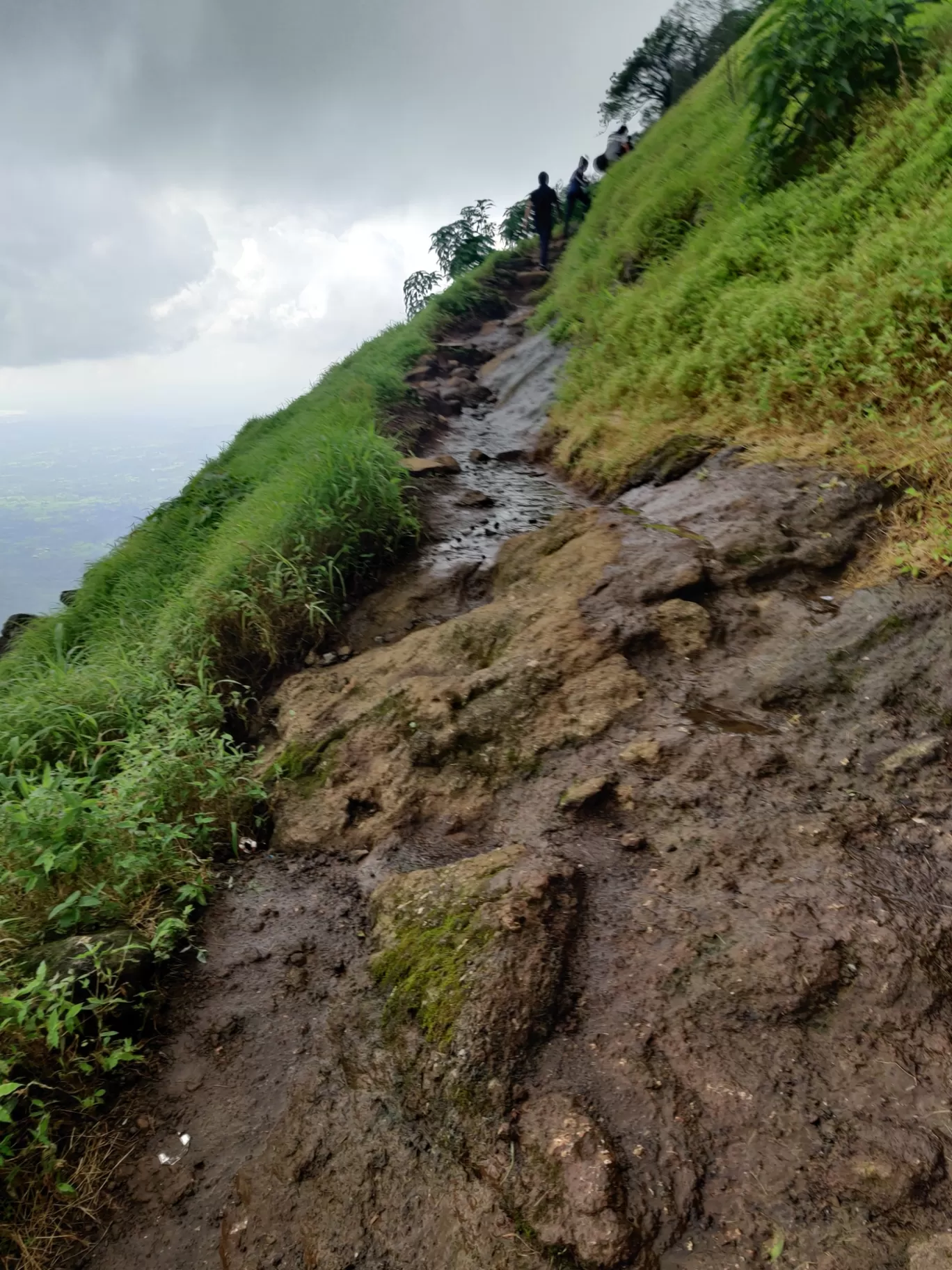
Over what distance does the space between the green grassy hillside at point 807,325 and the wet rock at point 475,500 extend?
91cm

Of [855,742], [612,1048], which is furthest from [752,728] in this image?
[612,1048]

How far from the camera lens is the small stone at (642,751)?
3.22 metres

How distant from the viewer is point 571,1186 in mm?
1871

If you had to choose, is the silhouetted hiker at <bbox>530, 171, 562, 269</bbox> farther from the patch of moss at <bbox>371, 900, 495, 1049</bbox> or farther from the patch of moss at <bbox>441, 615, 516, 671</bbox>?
the patch of moss at <bbox>371, 900, 495, 1049</bbox>

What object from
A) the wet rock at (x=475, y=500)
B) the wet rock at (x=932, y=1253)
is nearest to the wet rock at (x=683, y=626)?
the wet rock at (x=932, y=1253)

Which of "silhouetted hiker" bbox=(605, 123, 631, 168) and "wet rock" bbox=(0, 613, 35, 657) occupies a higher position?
"silhouetted hiker" bbox=(605, 123, 631, 168)

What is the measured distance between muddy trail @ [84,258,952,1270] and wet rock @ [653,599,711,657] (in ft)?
0.06

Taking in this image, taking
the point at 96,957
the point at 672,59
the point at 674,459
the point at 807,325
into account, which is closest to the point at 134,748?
the point at 96,957

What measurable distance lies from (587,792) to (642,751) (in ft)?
1.08

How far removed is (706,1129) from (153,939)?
85.4 inches

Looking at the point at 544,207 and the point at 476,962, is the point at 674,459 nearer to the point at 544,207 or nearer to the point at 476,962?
the point at 476,962

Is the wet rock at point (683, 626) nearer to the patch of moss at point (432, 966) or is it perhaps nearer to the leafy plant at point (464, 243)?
the patch of moss at point (432, 966)

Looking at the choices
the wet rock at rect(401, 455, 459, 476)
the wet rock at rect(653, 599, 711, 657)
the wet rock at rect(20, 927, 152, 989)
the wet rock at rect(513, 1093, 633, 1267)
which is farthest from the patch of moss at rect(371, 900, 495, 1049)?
the wet rock at rect(401, 455, 459, 476)

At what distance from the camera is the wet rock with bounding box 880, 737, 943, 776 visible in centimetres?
279
